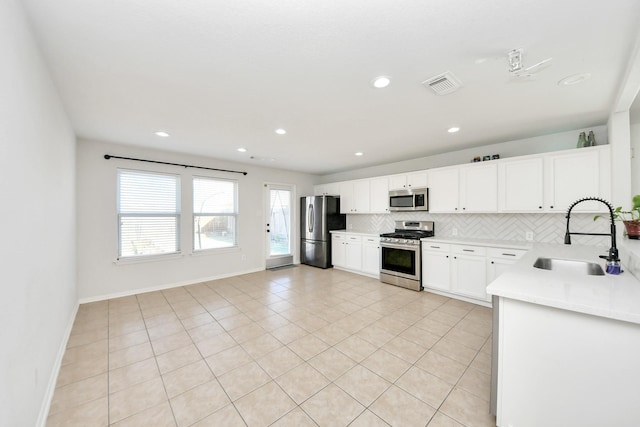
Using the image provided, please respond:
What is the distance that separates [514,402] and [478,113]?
268 cm

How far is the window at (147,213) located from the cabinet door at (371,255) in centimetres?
367

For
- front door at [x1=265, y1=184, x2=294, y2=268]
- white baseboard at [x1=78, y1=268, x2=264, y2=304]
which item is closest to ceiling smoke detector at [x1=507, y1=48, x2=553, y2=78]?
front door at [x1=265, y1=184, x2=294, y2=268]

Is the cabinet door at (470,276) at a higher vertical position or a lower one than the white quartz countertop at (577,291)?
lower

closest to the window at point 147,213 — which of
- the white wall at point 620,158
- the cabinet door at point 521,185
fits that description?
the cabinet door at point 521,185

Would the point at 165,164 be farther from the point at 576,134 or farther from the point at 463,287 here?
the point at 576,134

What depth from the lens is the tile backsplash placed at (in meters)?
3.23

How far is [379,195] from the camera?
206 inches

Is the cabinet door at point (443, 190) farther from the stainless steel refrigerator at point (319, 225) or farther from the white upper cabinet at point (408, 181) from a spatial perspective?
the stainless steel refrigerator at point (319, 225)

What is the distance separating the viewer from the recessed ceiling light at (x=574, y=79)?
1.99 metres

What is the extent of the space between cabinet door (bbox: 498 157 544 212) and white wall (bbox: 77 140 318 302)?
181 inches

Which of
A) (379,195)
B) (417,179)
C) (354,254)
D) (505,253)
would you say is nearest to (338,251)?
(354,254)

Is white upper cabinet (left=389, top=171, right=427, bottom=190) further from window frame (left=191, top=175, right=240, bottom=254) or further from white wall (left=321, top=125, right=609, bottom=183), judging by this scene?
window frame (left=191, top=175, right=240, bottom=254)

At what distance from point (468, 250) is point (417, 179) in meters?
1.57

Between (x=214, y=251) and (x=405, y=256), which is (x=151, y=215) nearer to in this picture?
(x=214, y=251)
